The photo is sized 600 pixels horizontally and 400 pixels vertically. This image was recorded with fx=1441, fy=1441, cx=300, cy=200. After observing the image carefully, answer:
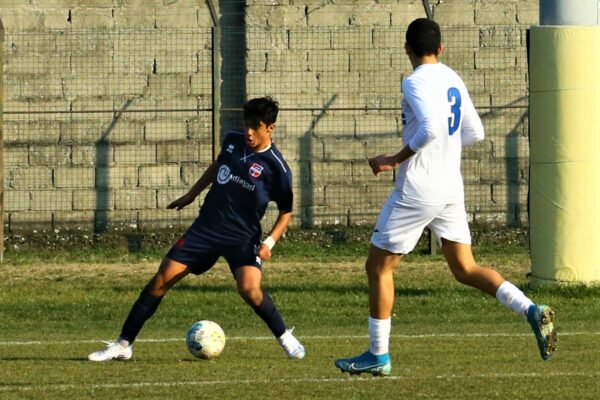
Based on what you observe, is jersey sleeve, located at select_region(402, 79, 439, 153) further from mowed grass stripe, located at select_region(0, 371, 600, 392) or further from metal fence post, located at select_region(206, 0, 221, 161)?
metal fence post, located at select_region(206, 0, 221, 161)

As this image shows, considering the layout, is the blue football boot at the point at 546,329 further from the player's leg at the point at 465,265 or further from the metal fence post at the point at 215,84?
the metal fence post at the point at 215,84

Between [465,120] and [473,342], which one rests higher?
[465,120]

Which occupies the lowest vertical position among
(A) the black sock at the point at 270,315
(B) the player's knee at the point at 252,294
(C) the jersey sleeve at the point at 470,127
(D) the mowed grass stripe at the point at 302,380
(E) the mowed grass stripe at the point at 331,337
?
(E) the mowed grass stripe at the point at 331,337

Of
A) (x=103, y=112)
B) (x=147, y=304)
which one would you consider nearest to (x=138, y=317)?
(x=147, y=304)

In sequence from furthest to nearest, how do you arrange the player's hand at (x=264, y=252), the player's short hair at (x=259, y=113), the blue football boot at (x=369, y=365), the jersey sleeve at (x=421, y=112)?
1. the player's short hair at (x=259, y=113)
2. the player's hand at (x=264, y=252)
3. the blue football boot at (x=369, y=365)
4. the jersey sleeve at (x=421, y=112)

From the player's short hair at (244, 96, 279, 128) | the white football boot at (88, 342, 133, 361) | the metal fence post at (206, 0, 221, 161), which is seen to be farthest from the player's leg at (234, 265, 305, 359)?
the metal fence post at (206, 0, 221, 161)

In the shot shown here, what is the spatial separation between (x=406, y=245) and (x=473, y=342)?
261 centimetres

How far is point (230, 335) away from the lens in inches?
459

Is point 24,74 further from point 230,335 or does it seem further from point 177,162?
point 230,335

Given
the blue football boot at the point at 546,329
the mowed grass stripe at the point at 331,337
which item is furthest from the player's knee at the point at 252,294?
the blue football boot at the point at 546,329

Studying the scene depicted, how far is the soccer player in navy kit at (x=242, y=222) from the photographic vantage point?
31.6ft

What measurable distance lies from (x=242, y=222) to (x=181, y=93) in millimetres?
8913

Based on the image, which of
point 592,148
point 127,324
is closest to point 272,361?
point 127,324

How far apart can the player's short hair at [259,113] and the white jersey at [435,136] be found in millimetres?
1488
